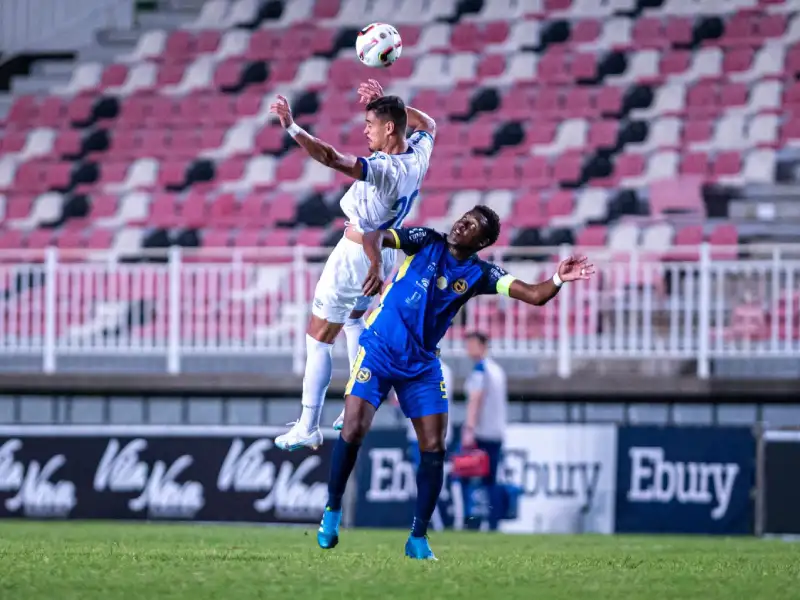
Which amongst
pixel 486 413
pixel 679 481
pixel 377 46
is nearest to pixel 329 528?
pixel 377 46

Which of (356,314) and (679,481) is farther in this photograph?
(679,481)

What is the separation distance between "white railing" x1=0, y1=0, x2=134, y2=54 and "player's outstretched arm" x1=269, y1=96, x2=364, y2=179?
1814cm

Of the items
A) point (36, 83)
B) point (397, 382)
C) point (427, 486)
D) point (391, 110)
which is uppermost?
point (36, 83)

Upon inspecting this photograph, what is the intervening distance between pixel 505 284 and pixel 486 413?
621 centimetres

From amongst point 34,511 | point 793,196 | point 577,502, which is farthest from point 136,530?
point 793,196

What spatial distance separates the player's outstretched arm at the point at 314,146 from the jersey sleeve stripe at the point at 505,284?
90 centimetres

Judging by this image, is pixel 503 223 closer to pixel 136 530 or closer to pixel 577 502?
pixel 577 502

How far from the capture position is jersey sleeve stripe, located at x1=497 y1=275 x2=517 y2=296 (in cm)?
845

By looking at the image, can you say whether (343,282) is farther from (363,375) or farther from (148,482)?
(148,482)

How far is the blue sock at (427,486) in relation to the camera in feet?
28.1

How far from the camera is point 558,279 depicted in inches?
323

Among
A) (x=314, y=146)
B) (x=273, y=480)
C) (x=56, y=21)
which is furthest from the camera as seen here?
(x=56, y=21)

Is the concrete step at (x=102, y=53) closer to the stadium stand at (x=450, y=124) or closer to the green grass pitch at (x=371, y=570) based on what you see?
the stadium stand at (x=450, y=124)

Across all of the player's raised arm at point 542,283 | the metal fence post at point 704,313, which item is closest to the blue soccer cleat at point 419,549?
the player's raised arm at point 542,283
